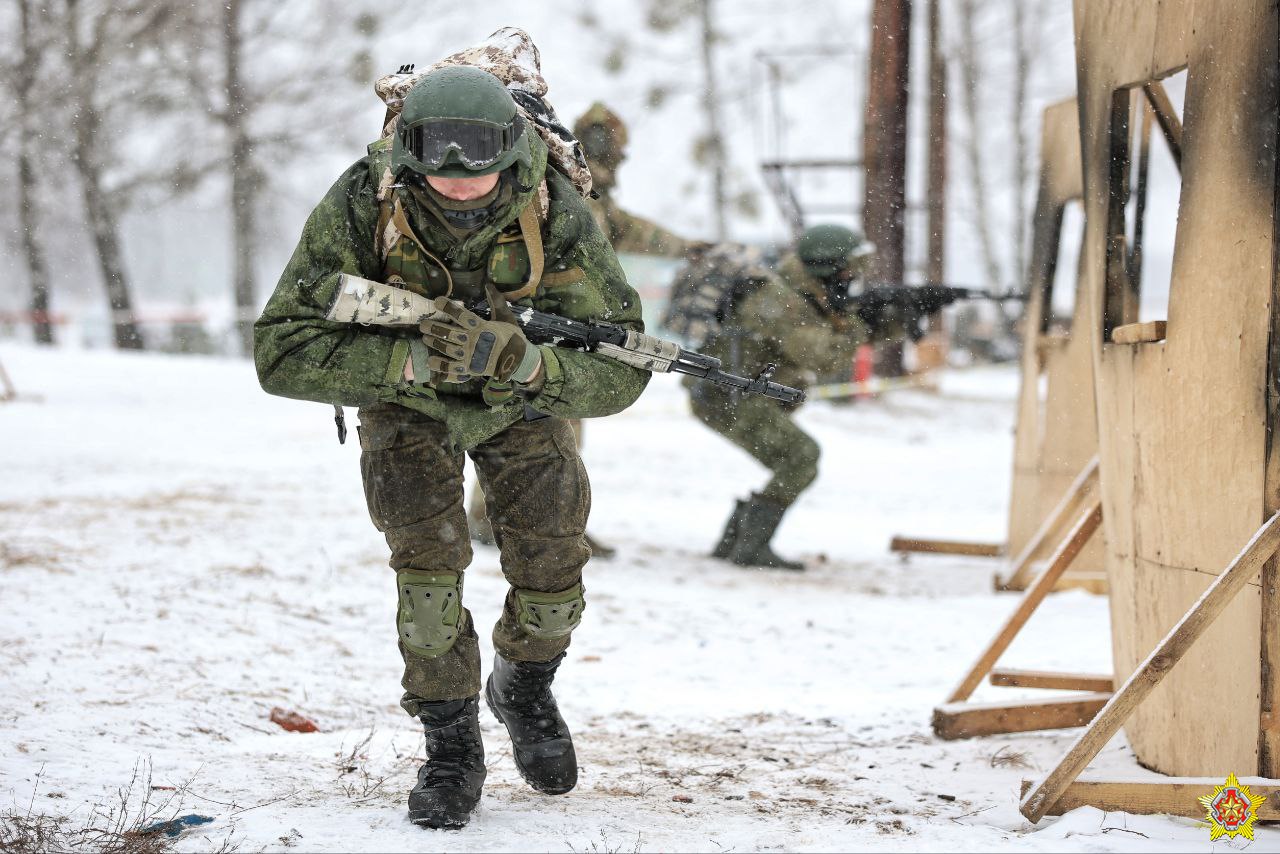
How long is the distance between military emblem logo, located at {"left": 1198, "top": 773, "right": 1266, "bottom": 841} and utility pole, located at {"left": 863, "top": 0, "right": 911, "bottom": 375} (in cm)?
888

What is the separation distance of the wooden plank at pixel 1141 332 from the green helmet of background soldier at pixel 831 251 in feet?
11.8

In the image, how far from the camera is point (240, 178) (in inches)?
905

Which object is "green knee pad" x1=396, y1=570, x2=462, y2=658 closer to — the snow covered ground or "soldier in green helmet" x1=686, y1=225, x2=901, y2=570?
the snow covered ground

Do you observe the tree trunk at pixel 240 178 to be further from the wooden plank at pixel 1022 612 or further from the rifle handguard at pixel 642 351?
the rifle handguard at pixel 642 351

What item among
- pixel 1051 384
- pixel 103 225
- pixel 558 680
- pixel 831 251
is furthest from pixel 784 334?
pixel 103 225

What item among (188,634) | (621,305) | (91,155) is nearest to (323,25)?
(91,155)

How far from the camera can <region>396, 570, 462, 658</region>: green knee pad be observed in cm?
300

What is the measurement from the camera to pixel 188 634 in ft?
15.8

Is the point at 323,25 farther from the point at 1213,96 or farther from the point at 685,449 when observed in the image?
the point at 1213,96

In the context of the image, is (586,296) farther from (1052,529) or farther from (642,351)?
(1052,529)

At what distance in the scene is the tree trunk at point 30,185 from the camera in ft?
48.9

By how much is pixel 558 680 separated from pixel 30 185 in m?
18.3

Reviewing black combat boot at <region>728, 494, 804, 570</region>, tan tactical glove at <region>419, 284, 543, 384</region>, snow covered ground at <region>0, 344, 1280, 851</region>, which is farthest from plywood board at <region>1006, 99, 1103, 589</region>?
tan tactical glove at <region>419, 284, 543, 384</region>

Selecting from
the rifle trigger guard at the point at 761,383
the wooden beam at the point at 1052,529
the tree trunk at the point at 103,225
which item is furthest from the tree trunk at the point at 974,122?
the rifle trigger guard at the point at 761,383
